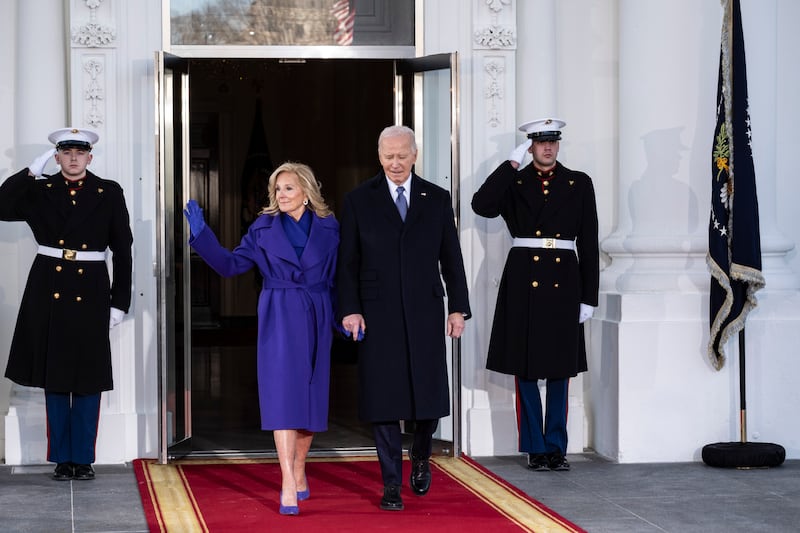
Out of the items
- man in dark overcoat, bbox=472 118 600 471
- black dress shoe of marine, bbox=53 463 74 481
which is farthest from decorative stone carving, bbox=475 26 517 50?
black dress shoe of marine, bbox=53 463 74 481

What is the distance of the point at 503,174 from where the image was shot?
6.48m

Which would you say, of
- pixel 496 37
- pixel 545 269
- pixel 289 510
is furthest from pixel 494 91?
pixel 289 510

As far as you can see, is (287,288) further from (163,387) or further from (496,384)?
(496,384)

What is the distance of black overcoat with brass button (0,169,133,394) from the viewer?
6293mm

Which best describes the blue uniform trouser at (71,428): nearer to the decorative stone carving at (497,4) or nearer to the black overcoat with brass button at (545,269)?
the black overcoat with brass button at (545,269)

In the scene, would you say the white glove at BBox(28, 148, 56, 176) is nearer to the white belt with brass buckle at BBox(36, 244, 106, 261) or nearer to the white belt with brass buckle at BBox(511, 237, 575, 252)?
the white belt with brass buckle at BBox(36, 244, 106, 261)

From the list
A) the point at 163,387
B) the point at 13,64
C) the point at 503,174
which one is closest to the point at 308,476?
the point at 163,387

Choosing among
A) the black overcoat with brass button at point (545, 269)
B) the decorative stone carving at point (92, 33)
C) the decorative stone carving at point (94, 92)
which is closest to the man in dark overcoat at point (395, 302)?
the black overcoat with brass button at point (545, 269)

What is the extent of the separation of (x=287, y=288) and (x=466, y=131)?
217 centimetres

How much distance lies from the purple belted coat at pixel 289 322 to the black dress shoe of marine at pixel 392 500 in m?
0.39

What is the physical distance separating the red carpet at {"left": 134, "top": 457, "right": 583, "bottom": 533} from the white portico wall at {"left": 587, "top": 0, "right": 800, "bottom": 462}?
99 centimetres

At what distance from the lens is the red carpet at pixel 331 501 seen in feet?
16.6

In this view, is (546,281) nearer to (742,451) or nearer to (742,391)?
(742,391)

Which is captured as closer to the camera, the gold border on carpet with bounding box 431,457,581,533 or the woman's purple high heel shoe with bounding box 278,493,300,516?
the gold border on carpet with bounding box 431,457,581,533
